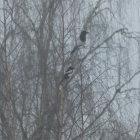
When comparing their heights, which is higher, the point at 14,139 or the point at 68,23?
the point at 68,23

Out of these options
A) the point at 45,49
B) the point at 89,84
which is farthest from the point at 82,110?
the point at 45,49

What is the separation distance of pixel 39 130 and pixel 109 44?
211cm

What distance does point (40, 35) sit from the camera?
1151 cm

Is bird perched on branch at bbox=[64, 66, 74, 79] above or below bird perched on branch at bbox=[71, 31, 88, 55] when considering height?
below

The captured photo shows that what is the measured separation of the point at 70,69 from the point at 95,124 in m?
1.12

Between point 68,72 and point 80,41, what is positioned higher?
point 80,41

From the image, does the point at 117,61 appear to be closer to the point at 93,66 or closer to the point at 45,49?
the point at 93,66

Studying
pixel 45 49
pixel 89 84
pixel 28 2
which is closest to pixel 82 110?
pixel 89 84

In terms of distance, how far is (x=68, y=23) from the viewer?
11.7 m

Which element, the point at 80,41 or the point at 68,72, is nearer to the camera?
the point at 68,72

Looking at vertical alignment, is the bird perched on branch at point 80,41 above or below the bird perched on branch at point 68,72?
above

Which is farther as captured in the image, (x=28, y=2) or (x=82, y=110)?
(x=28, y=2)

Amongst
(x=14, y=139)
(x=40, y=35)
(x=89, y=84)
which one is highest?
(x=40, y=35)

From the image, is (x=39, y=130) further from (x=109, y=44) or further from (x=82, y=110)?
(x=109, y=44)
